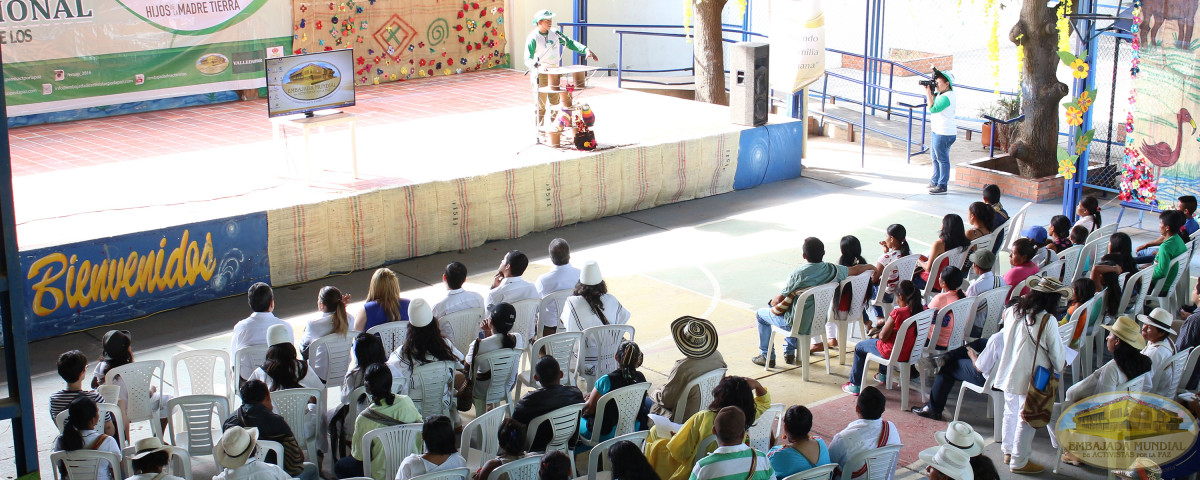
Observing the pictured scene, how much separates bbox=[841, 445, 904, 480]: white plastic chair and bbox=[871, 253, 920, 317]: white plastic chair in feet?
10.2

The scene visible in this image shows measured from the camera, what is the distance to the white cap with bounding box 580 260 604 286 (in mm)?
7363

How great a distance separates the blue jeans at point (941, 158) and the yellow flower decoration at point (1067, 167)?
1.63 meters

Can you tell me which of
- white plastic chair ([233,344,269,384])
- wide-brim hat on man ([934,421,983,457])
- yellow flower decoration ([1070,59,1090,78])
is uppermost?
yellow flower decoration ([1070,59,1090,78])

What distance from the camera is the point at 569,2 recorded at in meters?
19.6

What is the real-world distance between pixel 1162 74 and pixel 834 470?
7040 mm

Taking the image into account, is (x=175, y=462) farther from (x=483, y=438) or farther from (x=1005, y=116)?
(x=1005, y=116)

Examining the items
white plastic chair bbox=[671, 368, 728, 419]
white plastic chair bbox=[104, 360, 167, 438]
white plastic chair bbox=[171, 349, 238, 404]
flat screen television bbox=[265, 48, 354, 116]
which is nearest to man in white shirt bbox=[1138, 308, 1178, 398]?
white plastic chair bbox=[671, 368, 728, 419]

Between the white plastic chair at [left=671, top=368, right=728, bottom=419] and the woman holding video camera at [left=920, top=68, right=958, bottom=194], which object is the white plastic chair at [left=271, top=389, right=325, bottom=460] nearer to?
the white plastic chair at [left=671, top=368, right=728, bottom=419]

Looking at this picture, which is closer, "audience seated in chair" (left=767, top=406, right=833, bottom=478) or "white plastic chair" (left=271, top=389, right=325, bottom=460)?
"audience seated in chair" (left=767, top=406, right=833, bottom=478)

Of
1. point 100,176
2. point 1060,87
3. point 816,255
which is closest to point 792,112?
point 1060,87

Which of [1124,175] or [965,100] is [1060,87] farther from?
[965,100]

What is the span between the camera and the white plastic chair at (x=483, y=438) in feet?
18.9

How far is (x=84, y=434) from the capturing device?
5.59 metres

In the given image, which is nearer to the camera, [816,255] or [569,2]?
[816,255]
